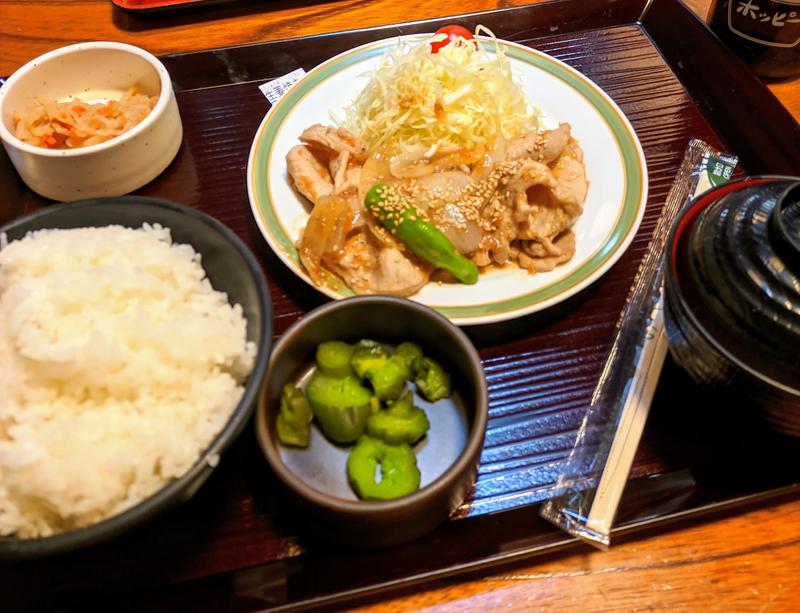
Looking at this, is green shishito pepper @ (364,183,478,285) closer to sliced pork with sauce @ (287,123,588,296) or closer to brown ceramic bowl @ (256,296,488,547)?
sliced pork with sauce @ (287,123,588,296)

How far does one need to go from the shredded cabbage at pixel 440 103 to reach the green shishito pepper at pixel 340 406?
1056mm

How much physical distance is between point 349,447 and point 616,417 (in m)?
0.72

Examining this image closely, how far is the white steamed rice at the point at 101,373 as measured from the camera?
3.89ft

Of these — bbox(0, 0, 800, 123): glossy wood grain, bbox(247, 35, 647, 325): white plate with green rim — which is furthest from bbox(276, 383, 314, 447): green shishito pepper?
bbox(0, 0, 800, 123): glossy wood grain

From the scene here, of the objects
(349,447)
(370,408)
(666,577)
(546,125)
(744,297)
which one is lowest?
A: (666,577)

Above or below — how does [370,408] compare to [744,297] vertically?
below

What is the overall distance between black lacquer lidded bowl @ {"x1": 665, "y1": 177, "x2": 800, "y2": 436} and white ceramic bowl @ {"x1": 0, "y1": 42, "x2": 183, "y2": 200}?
1.72 meters

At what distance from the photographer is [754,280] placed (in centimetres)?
137

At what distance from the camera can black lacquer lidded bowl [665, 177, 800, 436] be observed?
133 centimetres

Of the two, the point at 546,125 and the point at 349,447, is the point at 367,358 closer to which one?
the point at 349,447

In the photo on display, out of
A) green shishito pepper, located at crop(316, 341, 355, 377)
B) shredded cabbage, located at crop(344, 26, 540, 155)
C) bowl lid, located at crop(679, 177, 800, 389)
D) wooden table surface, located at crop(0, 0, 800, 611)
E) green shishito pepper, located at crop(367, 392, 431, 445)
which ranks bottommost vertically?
wooden table surface, located at crop(0, 0, 800, 611)

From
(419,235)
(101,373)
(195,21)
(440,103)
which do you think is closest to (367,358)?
(419,235)

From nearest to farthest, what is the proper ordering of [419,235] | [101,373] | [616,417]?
[101,373], [616,417], [419,235]

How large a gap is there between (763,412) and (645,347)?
350 mm
